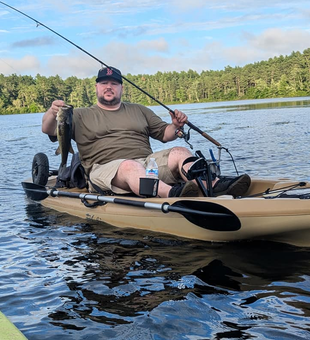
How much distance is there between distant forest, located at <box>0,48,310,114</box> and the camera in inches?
3341

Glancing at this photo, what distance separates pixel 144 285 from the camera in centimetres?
434

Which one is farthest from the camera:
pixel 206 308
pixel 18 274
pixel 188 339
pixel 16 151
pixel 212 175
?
pixel 16 151

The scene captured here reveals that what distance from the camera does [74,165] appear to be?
7.07 meters

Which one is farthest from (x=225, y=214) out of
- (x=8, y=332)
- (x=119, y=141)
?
(x=8, y=332)

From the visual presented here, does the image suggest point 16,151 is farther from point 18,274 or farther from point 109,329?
point 109,329

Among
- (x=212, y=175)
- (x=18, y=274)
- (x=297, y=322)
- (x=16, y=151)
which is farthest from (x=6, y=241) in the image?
(x=16, y=151)

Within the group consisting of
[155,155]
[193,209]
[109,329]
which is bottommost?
[109,329]

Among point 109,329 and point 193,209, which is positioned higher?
point 193,209

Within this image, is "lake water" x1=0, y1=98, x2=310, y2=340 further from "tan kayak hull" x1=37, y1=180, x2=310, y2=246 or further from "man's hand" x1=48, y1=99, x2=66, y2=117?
"man's hand" x1=48, y1=99, x2=66, y2=117

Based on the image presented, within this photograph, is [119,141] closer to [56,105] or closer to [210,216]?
[56,105]

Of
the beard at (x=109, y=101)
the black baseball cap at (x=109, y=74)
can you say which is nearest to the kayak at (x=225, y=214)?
the beard at (x=109, y=101)

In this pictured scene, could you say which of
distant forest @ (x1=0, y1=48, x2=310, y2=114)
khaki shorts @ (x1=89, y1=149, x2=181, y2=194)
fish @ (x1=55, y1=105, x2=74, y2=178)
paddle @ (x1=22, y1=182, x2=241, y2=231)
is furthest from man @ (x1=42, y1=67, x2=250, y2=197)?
distant forest @ (x1=0, y1=48, x2=310, y2=114)

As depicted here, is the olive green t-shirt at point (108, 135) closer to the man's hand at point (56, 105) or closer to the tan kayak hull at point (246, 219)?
the man's hand at point (56, 105)

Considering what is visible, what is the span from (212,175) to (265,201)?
1.13 m
